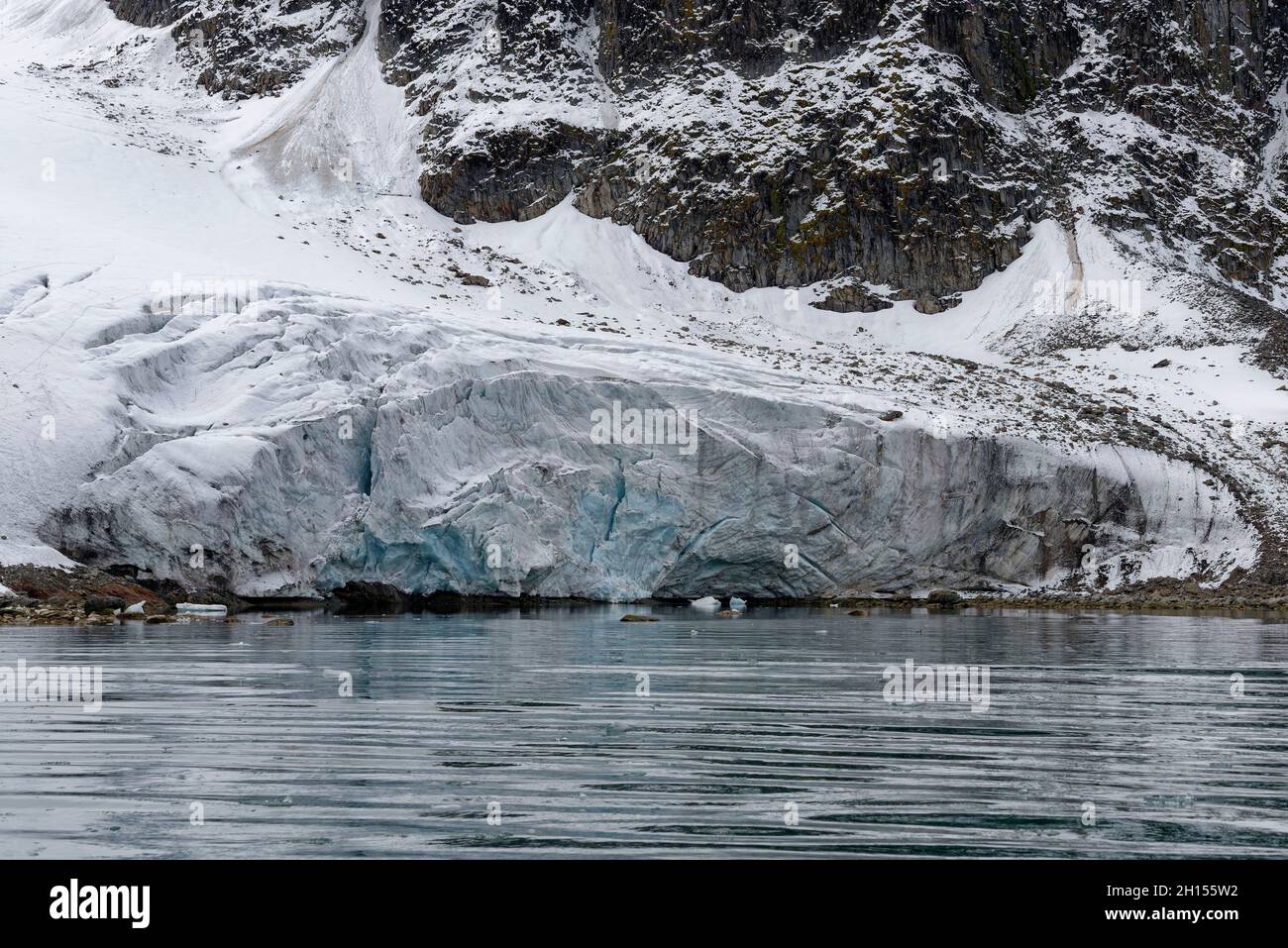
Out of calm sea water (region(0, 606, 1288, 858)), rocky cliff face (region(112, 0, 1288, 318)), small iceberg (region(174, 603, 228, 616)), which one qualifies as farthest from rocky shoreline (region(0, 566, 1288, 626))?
rocky cliff face (region(112, 0, 1288, 318))

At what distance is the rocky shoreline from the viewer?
29281mm

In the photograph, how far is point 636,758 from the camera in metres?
9.94

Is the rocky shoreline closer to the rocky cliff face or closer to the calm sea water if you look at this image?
the calm sea water

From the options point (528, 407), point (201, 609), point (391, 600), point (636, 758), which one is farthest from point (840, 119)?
point (636, 758)

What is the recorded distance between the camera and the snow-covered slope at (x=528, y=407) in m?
35.3

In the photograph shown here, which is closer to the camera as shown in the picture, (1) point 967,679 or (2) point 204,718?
(2) point 204,718

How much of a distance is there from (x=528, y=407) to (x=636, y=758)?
30697 millimetres

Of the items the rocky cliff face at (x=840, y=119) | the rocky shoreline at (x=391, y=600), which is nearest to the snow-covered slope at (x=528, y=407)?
the rocky shoreline at (x=391, y=600)

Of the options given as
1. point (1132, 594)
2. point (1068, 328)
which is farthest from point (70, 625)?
point (1068, 328)

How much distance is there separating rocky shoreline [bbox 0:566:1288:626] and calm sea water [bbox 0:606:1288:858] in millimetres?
9657

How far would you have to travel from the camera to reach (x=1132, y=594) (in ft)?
142
